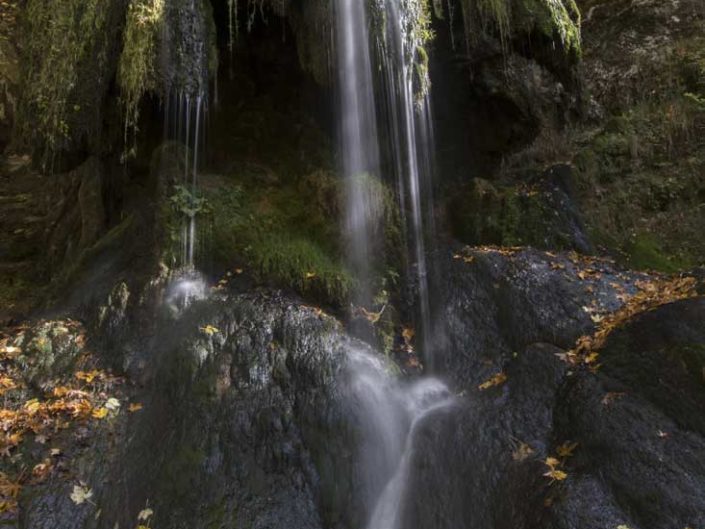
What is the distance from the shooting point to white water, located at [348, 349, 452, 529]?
14.6 feet

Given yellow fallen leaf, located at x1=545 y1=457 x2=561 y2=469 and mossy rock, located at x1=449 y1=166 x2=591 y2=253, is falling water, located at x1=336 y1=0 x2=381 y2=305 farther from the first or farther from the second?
yellow fallen leaf, located at x1=545 y1=457 x2=561 y2=469

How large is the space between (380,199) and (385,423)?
3385 mm

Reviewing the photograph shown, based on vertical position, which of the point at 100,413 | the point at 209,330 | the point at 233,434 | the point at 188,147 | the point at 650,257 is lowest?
the point at 233,434

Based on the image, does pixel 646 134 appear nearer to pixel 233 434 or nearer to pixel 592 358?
pixel 592 358

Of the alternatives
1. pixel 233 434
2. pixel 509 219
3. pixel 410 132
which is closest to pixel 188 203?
pixel 410 132

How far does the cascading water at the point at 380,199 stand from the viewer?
472 centimetres

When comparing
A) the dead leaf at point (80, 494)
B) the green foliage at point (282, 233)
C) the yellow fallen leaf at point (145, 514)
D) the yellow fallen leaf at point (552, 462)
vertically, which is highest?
the green foliage at point (282, 233)

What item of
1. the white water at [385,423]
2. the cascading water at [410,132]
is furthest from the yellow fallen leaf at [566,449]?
the cascading water at [410,132]

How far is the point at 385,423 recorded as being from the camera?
5.07 metres

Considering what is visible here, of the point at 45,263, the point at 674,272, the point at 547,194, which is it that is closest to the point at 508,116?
the point at 547,194

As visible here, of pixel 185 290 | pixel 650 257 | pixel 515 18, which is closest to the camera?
pixel 185 290

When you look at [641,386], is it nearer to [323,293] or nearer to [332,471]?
[332,471]

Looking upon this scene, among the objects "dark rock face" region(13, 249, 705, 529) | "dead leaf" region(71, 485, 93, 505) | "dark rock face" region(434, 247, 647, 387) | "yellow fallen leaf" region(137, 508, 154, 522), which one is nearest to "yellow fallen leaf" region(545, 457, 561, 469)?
"dark rock face" region(13, 249, 705, 529)

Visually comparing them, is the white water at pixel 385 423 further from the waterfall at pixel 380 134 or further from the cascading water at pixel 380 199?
the waterfall at pixel 380 134
